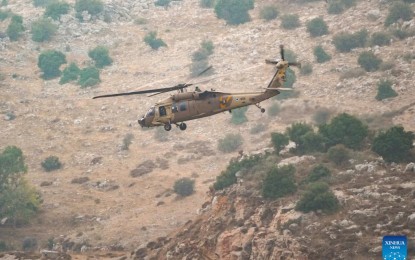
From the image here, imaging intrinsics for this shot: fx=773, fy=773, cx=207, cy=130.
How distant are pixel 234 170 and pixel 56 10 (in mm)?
75059

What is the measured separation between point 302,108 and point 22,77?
43074mm

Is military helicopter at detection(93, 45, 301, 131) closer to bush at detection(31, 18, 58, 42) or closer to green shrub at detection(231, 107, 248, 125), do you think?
green shrub at detection(231, 107, 248, 125)

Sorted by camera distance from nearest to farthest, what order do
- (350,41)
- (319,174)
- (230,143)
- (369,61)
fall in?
(319,174) → (230,143) → (369,61) → (350,41)

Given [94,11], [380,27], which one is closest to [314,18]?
[380,27]

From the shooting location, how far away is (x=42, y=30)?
12350cm

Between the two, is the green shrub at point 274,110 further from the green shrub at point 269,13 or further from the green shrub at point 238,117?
the green shrub at point 269,13

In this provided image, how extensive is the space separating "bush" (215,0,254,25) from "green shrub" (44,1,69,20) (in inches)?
1049

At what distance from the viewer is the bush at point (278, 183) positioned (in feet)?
180

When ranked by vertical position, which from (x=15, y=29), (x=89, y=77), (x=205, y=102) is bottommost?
(x=89, y=77)

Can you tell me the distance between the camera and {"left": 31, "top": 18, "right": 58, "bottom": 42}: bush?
123 metres

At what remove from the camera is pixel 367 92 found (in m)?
90.2

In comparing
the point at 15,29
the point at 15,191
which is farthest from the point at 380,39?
the point at 15,29

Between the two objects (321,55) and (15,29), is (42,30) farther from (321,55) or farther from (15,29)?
(321,55)

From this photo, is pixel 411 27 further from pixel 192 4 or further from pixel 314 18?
pixel 192 4
